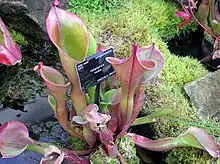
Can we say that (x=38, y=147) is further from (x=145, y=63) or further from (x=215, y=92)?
(x=215, y=92)

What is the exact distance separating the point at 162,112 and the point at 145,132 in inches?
8.7

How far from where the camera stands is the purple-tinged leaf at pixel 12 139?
1327mm

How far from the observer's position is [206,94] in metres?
1.71

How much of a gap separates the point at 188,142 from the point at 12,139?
603 mm

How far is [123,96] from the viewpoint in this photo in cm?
134

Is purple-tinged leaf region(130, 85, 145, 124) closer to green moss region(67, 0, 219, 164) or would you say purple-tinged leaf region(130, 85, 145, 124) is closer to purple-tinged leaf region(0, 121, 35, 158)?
green moss region(67, 0, 219, 164)

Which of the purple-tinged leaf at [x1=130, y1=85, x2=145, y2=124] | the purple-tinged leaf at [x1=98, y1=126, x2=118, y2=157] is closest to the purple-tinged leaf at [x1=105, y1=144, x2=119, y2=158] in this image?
the purple-tinged leaf at [x1=98, y1=126, x2=118, y2=157]

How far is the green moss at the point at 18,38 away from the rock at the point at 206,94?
32.3 inches

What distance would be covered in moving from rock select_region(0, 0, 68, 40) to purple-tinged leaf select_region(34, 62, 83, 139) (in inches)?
24.5

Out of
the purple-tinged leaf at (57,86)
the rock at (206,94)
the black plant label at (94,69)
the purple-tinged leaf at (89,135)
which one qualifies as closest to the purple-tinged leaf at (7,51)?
the purple-tinged leaf at (57,86)

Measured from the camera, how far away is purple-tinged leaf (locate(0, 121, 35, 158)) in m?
1.33

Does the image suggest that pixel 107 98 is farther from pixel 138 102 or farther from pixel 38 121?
pixel 38 121

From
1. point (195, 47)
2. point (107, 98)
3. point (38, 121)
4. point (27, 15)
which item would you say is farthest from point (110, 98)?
point (195, 47)

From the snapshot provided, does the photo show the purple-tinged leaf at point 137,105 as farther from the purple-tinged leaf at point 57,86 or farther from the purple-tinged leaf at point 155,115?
the purple-tinged leaf at point 57,86
